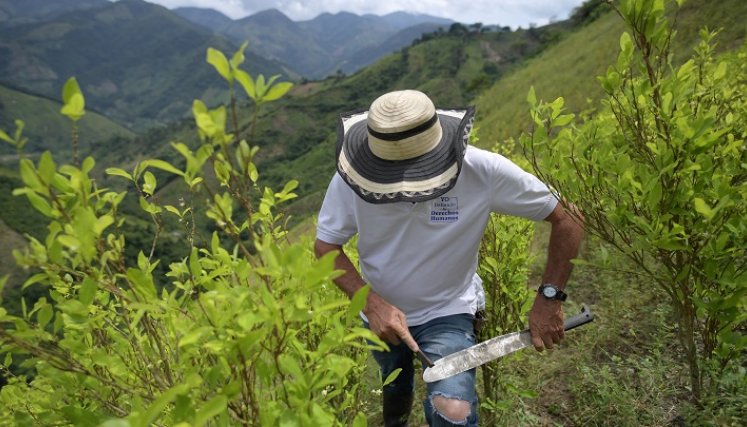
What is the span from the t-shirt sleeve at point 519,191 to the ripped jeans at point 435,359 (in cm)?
75

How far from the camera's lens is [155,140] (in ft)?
573

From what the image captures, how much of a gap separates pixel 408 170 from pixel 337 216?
2.00 feet

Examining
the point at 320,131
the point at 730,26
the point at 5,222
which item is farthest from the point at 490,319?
the point at 320,131

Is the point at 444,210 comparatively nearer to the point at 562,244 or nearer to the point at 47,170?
the point at 562,244

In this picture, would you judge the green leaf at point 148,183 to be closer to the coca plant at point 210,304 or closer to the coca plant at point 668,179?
the coca plant at point 210,304

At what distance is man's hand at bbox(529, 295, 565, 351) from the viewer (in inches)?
104

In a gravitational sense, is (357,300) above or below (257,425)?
above

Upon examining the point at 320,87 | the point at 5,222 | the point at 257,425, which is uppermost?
the point at 257,425

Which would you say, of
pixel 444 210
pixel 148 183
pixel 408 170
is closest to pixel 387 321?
pixel 444 210

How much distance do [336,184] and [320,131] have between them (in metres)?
139

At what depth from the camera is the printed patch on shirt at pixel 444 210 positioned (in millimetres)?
2760

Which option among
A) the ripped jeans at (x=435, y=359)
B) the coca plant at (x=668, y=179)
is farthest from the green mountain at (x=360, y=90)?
the coca plant at (x=668, y=179)

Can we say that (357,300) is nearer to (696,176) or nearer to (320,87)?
(696,176)

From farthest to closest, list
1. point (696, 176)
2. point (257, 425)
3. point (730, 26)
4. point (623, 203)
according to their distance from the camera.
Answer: point (730, 26), point (623, 203), point (696, 176), point (257, 425)
